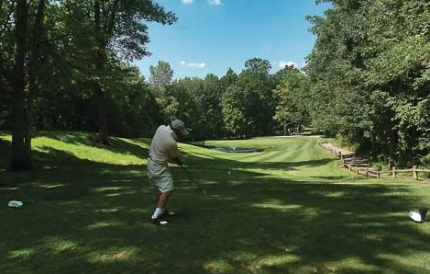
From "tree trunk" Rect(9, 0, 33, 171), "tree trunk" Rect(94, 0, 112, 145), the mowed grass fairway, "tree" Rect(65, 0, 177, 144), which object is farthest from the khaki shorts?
"tree" Rect(65, 0, 177, 144)

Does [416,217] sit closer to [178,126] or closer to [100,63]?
[178,126]

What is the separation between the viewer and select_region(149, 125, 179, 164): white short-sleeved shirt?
716 centimetres

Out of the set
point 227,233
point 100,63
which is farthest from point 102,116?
point 227,233

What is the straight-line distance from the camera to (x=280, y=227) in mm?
6957

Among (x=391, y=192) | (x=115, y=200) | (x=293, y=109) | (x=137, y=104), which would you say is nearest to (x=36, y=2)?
(x=115, y=200)

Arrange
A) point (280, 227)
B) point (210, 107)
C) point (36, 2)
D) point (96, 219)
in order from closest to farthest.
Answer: point (280, 227) → point (96, 219) → point (36, 2) → point (210, 107)

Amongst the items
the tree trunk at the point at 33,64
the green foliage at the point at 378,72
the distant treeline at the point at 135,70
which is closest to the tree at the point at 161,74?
the distant treeline at the point at 135,70

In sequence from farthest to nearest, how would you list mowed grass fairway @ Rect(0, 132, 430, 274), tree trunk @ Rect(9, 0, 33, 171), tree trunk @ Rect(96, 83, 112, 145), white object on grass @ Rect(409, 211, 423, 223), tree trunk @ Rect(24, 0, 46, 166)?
tree trunk @ Rect(96, 83, 112, 145) → tree trunk @ Rect(24, 0, 46, 166) → tree trunk @ Rect(9, 0, 33, 171) → white object on grass @ Rect(409, 211, 423, 223) → mowed grass fairway @ Rect(0, 132, 430, 274)

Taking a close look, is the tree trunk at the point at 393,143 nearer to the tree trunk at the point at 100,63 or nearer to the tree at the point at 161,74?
the tree trunk at the point at 100,63

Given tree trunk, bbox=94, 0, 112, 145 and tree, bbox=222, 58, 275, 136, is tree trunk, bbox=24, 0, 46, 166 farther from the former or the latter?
tree, bbox=222, 58, 275, 136

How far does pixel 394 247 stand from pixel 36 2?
19.4 metres

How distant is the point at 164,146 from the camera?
23.5ft

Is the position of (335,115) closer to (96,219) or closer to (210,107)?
(96,219)

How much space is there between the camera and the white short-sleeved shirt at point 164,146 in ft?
23.5
